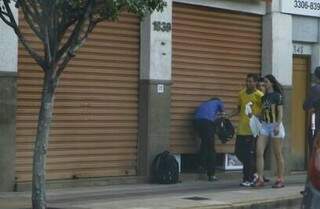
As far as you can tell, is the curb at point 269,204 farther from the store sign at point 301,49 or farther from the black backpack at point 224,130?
the store sign at point 301,49

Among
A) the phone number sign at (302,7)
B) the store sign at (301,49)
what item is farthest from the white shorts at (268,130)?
the store sign at (301,49)

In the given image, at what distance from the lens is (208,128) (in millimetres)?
13773

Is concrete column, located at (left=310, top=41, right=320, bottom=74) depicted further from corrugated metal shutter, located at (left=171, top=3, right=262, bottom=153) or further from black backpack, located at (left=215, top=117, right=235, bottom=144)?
black backpack, located at (left=215, top=117, right=235, bottom=144)

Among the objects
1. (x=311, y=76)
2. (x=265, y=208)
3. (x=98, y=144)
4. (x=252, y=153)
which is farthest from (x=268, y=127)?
(x=311, y=76)

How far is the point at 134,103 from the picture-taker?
13516 millimetres

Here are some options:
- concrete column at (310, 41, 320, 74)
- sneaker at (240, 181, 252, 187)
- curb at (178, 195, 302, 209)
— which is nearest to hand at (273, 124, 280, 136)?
sneaker at (240, 181, 252, 187)

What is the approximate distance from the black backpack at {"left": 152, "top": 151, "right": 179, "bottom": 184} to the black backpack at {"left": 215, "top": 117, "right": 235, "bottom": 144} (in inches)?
47.6

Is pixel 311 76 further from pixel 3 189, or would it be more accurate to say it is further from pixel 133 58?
pixel 3 189

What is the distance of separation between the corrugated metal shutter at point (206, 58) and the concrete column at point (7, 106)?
350cm

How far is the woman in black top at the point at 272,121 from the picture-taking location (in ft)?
41.6

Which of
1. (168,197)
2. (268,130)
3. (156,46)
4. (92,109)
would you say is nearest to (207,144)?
(268,130)

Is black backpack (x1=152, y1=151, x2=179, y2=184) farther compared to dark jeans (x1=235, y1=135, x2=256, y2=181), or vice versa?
black backpack (x1=152, y1=151, x2=179, y2=184)

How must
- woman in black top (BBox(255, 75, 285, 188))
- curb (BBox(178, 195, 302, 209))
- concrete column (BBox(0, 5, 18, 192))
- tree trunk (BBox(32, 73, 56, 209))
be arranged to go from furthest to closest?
woman in black top (BBox(255, 75, 285, 188)) → concrete column (BBox(0, 5, 18, 192)) → curb (BBox(178, 195, 302, 209)) → tree trunk (BBox(32, 73, 56, 209))

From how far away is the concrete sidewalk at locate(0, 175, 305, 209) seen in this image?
407 inches
